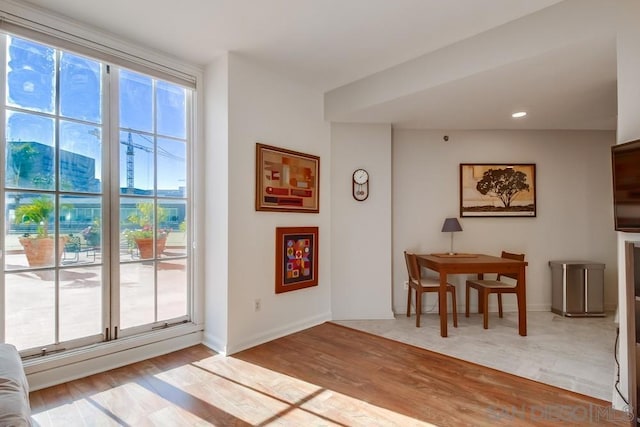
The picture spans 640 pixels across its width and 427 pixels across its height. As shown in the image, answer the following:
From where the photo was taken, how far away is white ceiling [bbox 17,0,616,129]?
2.23m

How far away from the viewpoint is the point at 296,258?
3.46 meters

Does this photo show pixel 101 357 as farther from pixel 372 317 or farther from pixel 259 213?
pixel 372 317

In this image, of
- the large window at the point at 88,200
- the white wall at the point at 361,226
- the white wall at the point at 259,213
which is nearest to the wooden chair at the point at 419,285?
the white wall at the point at 361,226

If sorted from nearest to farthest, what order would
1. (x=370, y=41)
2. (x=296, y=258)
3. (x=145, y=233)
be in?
(x=370, y=41)
(x=145, y=233)
(x=296, y=258)

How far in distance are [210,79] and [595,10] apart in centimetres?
299

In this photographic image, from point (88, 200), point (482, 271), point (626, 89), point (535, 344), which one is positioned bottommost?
point (535, 344)

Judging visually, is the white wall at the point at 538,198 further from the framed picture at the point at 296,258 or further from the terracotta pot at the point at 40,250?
the terracotta pot at the point at 40,250

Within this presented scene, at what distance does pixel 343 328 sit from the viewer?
140 inches

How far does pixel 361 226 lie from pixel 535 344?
2.09 metres

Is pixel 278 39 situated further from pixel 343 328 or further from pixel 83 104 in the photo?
pixel 343 328

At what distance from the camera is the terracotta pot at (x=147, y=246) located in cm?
280

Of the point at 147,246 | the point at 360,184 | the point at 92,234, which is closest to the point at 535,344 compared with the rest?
the point at 360,184

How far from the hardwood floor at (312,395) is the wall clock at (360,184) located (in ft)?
5.94

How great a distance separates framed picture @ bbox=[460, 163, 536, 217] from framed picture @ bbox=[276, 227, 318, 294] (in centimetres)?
212
